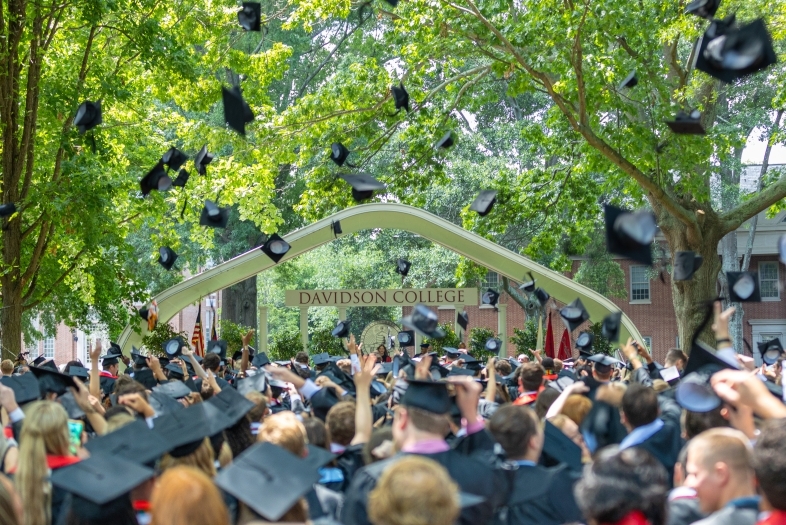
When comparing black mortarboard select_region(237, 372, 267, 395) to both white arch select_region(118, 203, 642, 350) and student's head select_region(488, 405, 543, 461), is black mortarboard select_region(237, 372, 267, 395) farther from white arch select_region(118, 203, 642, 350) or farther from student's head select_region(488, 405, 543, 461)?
white arch select_region(118, 203, 642, 350)

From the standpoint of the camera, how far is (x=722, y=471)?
318 cm

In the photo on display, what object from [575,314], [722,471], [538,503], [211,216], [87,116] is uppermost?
[87,116]

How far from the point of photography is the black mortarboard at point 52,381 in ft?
21.7

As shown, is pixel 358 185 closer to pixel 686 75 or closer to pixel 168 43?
pixel 168 43

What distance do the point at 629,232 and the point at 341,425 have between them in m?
2.87

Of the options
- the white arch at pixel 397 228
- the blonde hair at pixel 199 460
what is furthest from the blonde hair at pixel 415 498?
the white arch at pixel 397 228

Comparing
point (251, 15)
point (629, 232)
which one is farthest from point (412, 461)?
point (251, 15)

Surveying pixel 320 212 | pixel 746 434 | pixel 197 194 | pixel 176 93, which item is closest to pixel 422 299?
pixel 320 212

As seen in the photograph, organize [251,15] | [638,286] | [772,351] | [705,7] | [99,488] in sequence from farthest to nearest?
1. [638,286]
2. [772,351]
3. [251,15]
4. [705,7]
5. [99,488]

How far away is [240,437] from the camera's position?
510cm

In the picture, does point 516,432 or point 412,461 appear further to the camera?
point 516,432

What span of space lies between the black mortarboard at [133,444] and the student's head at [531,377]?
11.4 feet

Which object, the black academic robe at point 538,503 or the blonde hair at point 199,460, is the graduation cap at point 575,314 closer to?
the black academic robe at point 538,503

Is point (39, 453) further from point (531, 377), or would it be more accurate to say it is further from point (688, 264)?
point (688, 264)
